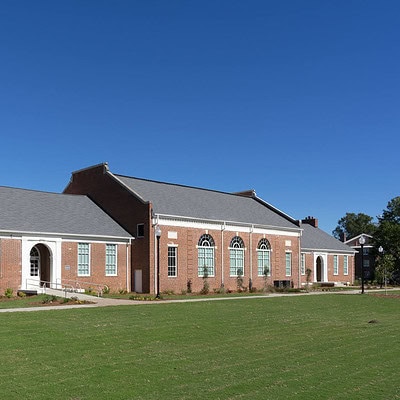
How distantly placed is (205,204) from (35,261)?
15.6 meters

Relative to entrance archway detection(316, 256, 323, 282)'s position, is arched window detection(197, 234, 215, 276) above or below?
above

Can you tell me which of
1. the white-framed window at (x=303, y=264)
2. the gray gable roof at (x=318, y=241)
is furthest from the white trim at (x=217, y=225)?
the gray gable roof at (x=318, y=241)

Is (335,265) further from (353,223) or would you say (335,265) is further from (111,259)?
(353,223)

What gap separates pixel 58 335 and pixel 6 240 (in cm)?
1827

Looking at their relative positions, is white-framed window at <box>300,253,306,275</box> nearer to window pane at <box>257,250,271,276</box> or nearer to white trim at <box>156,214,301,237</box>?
white trim at <box>156,214,301,237</box>

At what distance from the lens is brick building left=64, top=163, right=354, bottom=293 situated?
3822 centimetres

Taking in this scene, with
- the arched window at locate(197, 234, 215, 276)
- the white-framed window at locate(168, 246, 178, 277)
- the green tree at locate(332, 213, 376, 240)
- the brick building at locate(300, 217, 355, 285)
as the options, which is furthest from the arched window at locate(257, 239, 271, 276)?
the green tree at locate(332, 213, 376, 240)

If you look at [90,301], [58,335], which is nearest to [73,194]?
[90,301]

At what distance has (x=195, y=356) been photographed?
11906mm

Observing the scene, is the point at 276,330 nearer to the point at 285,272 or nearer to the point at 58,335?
Result: the point at 58,335

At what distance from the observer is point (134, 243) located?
126 feet

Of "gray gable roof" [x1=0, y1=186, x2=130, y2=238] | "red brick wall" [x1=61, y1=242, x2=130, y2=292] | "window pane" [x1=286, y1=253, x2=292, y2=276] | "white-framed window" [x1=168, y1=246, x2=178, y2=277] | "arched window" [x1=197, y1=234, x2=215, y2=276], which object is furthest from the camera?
"window pane" [x1=286, y1=253, x2=292, y2=276]

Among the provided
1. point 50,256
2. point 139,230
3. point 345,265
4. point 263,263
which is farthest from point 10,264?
point 345,265

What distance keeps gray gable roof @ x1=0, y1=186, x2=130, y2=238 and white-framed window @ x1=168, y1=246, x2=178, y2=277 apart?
3511mm
